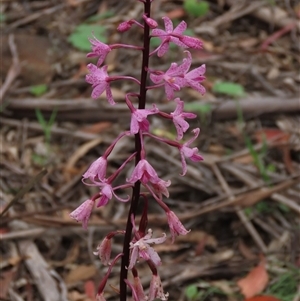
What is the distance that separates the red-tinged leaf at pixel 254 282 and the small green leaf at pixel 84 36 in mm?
2265

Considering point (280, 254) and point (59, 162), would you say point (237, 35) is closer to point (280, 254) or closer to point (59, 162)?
point (59, 162)

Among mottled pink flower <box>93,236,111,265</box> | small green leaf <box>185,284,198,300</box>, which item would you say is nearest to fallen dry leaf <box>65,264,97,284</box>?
small green leaf <box>185,284,198,300</box>

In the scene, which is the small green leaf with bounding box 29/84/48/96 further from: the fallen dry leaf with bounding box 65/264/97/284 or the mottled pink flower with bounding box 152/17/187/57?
the mottled pink flower with bounding box 152/17/187/57

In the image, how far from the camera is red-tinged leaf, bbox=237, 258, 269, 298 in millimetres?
3131

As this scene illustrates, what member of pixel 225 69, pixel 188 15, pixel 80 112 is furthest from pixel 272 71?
pixel 80 112

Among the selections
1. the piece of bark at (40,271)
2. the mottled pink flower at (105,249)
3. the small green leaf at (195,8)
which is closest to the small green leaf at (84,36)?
the small green leaf at (195,8)

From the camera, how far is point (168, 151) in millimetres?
4109

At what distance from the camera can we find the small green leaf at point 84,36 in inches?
187

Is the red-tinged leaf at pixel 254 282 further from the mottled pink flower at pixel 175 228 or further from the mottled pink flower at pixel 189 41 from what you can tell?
the mottled pink flower at pixel 189 41

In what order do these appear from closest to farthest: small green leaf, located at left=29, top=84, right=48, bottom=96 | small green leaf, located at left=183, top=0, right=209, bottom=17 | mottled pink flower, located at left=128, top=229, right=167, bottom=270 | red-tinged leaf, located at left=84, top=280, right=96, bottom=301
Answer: mottled pink flower, located at left=128, top=229, right=167, bottom=270 < red-tinged leaf, located at left=84, top=280, right=96, bottom=301 < small green leaf, located at left=29, top=84, right=48, bottom=96 < small green leaf, located at left=183, top=0, right=209, bottom=17

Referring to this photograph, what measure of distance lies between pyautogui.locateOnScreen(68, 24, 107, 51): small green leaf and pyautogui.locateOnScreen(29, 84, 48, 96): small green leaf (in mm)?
413

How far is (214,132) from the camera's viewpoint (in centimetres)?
441

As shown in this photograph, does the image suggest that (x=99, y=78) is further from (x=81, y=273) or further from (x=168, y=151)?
(x=168, y=151)

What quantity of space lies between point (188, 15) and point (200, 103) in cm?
148
